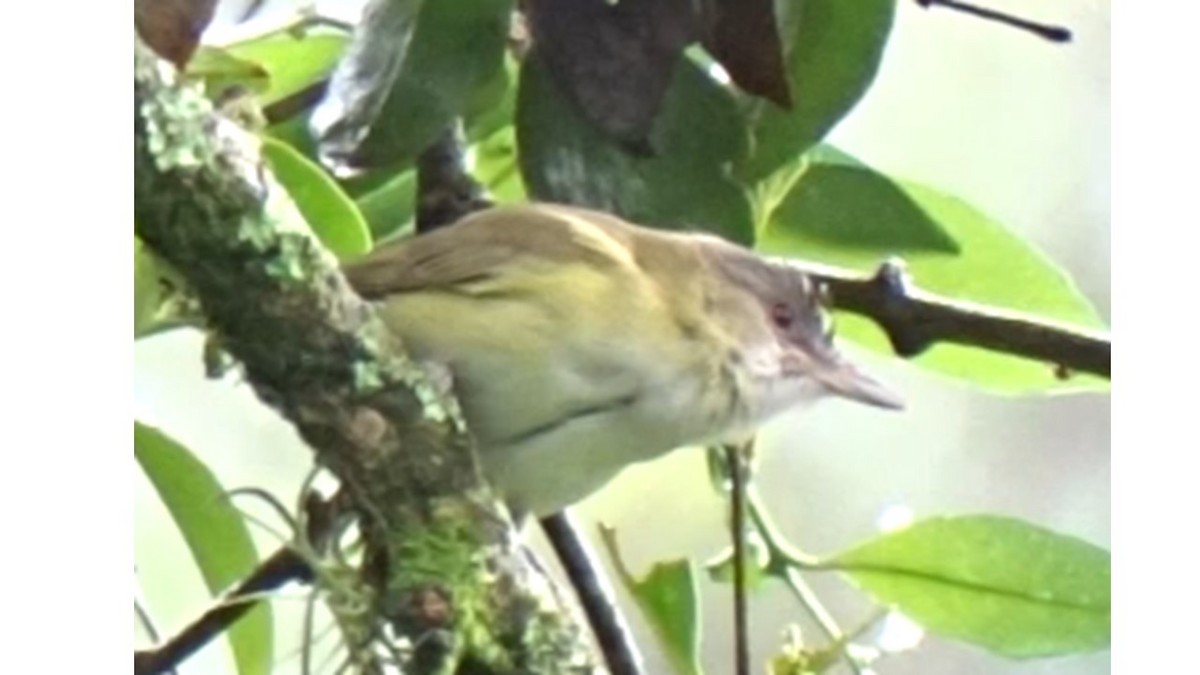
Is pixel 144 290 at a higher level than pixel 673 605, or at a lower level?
higher

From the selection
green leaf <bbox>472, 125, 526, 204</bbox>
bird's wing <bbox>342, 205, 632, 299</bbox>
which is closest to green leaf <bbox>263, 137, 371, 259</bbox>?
bird's wing <bbox>342, 205, 632, 299</bbox>

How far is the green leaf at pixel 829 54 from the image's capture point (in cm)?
71

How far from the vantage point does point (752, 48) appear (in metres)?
0.65

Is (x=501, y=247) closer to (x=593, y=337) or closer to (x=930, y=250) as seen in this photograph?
(x=593, y=337)

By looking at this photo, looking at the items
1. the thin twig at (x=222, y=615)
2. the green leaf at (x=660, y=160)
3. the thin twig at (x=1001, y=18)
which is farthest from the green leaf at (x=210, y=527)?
the thin twig at (x=1001, y=18)

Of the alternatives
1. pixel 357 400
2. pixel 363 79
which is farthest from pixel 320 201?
pixel 357 400

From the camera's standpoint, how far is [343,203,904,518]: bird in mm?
646

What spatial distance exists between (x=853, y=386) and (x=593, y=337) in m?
0.09

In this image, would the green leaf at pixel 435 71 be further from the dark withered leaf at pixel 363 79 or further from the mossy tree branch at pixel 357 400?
the mossy tree branch at pixel 357 400

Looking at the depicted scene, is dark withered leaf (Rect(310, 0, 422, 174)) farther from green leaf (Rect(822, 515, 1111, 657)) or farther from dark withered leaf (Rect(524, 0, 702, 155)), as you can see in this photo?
green leaf (Rect(822, 515, 1111, 657))

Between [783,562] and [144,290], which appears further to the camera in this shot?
[783,562]

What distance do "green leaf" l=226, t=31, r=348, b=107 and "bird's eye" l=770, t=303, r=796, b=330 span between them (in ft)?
0.52

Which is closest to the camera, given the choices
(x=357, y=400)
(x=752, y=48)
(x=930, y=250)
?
(x=357, y=400)

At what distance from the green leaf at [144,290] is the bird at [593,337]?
62 mm
